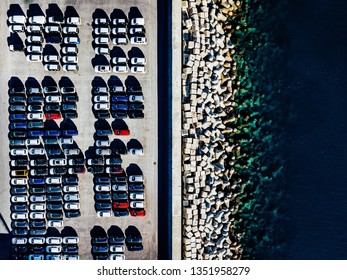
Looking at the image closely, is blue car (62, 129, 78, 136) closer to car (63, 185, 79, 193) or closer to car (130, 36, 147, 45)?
car (63, 185, 79, 193)

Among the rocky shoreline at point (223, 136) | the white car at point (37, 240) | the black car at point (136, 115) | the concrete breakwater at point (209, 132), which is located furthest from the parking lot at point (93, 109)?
the rocky shoreline at point (223, 136)

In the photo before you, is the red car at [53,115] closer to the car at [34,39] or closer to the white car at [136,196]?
the car at [34,39]

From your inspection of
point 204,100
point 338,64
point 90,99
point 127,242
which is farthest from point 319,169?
point 90,99

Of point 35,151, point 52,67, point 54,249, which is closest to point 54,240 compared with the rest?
point 54,249

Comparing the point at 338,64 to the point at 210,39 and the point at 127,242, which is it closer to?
the point at 210,39

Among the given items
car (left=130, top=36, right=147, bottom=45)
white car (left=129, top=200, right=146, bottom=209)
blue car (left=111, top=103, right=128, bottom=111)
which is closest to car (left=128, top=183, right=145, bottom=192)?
white car (left=129, top=200, right=146, bottom=209)
